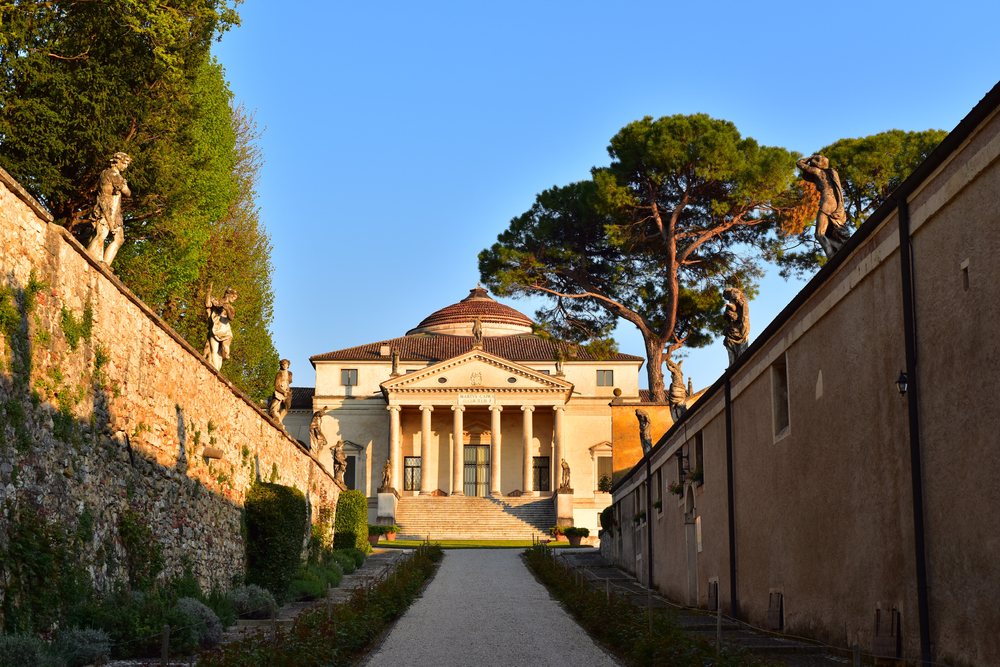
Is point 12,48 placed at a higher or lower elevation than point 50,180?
higher

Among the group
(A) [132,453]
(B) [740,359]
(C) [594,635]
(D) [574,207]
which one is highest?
(D) [574,207]

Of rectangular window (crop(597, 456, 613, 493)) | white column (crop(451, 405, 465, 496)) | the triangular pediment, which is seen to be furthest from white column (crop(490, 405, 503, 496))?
rectangular window (crop(597, 456, 613, 493))

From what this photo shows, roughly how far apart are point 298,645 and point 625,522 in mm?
21645

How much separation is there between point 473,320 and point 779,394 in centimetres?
6013

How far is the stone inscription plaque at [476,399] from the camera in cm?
6159

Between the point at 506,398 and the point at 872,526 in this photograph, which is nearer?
the point at 872,526

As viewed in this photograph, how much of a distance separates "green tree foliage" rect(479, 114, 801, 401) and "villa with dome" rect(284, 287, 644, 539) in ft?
77.0

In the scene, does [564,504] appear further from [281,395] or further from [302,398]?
[281,395]

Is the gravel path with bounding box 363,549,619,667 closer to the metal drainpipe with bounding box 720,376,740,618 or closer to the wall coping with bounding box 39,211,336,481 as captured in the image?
the metal drainpipe with bounding box 720,376,740,618

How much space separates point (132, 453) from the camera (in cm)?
1276

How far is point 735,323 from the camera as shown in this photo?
1759cm

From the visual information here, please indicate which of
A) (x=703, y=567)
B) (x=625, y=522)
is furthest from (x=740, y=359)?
(x=625, y=522)

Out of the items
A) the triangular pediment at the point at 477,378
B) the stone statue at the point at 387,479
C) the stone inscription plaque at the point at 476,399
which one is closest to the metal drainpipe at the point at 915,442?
the stone statue at the point at 387,479

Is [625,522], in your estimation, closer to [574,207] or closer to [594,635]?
[574,207]
